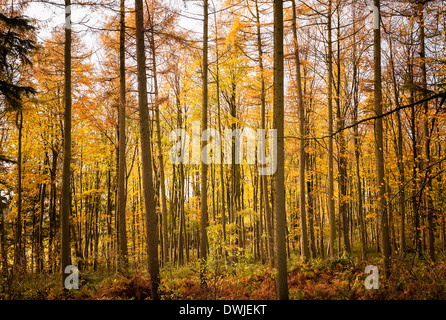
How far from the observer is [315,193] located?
16.2m

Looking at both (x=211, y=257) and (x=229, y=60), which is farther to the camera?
(x=229, y=60)

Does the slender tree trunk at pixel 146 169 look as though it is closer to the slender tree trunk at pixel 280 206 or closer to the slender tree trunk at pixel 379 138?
the slender tree trunk at pixel 280 206
